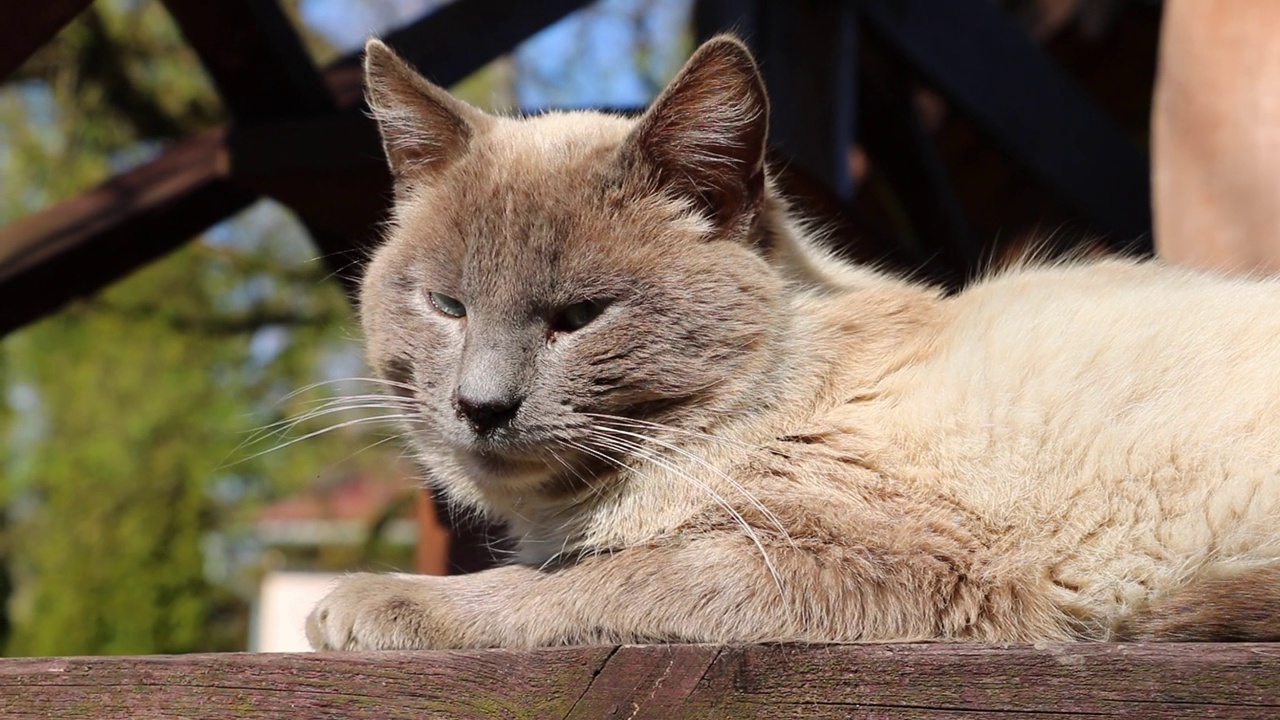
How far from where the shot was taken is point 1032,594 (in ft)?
5.71

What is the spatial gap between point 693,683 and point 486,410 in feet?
2.17

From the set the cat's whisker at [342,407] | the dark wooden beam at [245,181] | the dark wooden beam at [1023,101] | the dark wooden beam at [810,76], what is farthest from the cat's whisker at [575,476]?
the dark wooden beam at [1023,101]

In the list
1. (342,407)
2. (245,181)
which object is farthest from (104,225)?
(342,407)

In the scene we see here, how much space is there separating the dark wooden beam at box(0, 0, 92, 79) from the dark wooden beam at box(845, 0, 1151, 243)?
2435 mm

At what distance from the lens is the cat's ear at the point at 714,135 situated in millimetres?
2039

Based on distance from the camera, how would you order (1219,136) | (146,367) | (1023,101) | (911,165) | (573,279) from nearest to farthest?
(573,279) < (1219,136) < (1023,101) < (911,165) < (146,367)

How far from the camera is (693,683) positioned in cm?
142

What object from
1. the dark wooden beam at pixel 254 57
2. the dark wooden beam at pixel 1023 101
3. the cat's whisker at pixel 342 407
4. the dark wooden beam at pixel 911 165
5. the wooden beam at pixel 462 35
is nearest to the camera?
the cat's whisker at pixel 342 407

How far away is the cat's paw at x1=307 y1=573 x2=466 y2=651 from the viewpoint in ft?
6.00

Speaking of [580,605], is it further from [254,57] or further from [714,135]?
[254,57]

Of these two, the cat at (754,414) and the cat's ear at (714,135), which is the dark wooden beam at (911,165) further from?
the cat's ear at (714,135)

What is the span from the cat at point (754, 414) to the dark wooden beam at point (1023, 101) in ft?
6.14

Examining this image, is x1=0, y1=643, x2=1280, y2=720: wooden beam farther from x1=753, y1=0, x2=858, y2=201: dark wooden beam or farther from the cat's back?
x1=753, y1=0, x2=858, y2=201: dark wooden beam

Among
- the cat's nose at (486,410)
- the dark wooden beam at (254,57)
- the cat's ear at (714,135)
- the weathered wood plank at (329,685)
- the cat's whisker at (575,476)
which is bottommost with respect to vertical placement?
the weathered wood plank at (329,685)
